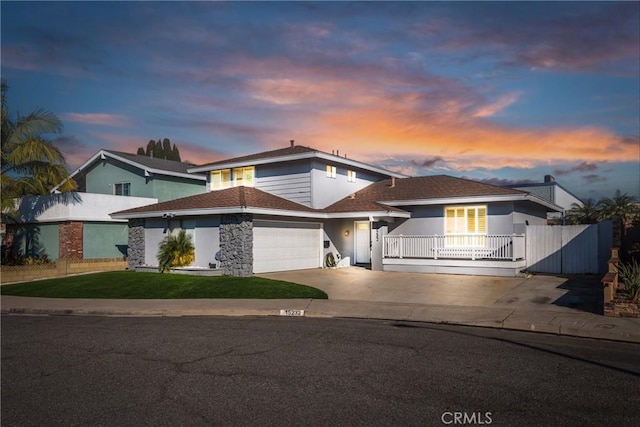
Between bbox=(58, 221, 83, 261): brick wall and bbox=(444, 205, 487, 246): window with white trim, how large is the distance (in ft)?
66.1

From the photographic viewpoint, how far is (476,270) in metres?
22.1

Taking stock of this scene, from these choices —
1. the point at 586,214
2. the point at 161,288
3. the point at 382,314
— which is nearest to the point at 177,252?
the point at 161,288

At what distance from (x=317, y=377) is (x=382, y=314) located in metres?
6.38

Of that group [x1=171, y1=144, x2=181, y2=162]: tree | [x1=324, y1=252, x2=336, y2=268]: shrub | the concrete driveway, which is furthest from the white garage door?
[x1=171, y1=144, x2=181, y2=162]: tree

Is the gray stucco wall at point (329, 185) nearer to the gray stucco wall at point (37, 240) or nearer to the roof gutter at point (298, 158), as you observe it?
the roof gutter at point (298, 158)

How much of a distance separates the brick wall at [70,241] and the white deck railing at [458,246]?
17.4 meters

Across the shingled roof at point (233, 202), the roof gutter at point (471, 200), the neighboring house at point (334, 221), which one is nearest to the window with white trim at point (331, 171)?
the neighboring house at point (334, 221)

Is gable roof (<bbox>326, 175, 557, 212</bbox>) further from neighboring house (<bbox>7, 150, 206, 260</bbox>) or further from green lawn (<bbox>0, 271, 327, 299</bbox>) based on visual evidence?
neighboring house (<bbox>7, 150, 206, 260</bbox>)

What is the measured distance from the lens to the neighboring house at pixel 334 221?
888 inches

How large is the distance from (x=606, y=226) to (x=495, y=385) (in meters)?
16.4

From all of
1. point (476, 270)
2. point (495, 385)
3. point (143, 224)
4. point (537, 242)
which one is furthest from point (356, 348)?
point (143, 224)

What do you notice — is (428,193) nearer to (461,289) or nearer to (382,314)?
(461,289)

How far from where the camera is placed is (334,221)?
28266 mm

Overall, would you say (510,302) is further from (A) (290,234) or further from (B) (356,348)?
(A) (290,234)
